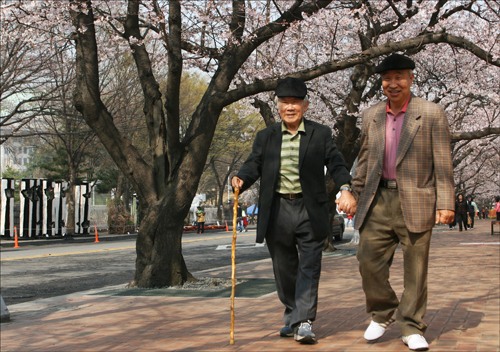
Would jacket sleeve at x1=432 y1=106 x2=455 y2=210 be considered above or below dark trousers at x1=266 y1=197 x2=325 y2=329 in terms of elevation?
above

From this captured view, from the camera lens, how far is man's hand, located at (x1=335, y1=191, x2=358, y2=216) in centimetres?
449

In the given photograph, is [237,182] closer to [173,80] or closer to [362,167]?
[362,167]

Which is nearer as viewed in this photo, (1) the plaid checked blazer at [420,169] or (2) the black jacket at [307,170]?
(1) the plaid checked blazer at [420,169]

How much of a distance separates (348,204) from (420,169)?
59 centimetres

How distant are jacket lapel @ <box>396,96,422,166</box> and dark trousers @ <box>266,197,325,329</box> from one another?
925 mm

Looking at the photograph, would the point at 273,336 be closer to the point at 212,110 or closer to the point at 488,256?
the point at 212,110

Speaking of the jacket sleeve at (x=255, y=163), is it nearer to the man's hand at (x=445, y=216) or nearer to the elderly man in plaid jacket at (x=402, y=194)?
the elderly man in plaid jacket at (x=402, y=194)

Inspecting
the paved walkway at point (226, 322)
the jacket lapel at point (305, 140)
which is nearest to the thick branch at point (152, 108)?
the paved walkway at point (226, 322)

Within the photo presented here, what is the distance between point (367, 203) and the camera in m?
4.53

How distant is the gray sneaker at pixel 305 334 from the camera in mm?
4574

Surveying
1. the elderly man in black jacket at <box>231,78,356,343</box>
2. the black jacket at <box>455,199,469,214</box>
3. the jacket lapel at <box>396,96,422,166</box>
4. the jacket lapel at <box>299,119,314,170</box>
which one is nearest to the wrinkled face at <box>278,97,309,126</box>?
the elderly man in black jacket at <box>231,78,356,343</box>

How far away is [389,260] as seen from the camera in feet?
15.0

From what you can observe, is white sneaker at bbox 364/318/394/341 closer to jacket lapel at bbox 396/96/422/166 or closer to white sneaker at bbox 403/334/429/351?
white sneaker at bbox 403/334/429/351

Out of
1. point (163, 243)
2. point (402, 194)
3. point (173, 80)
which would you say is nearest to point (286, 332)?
point (402, 194)
